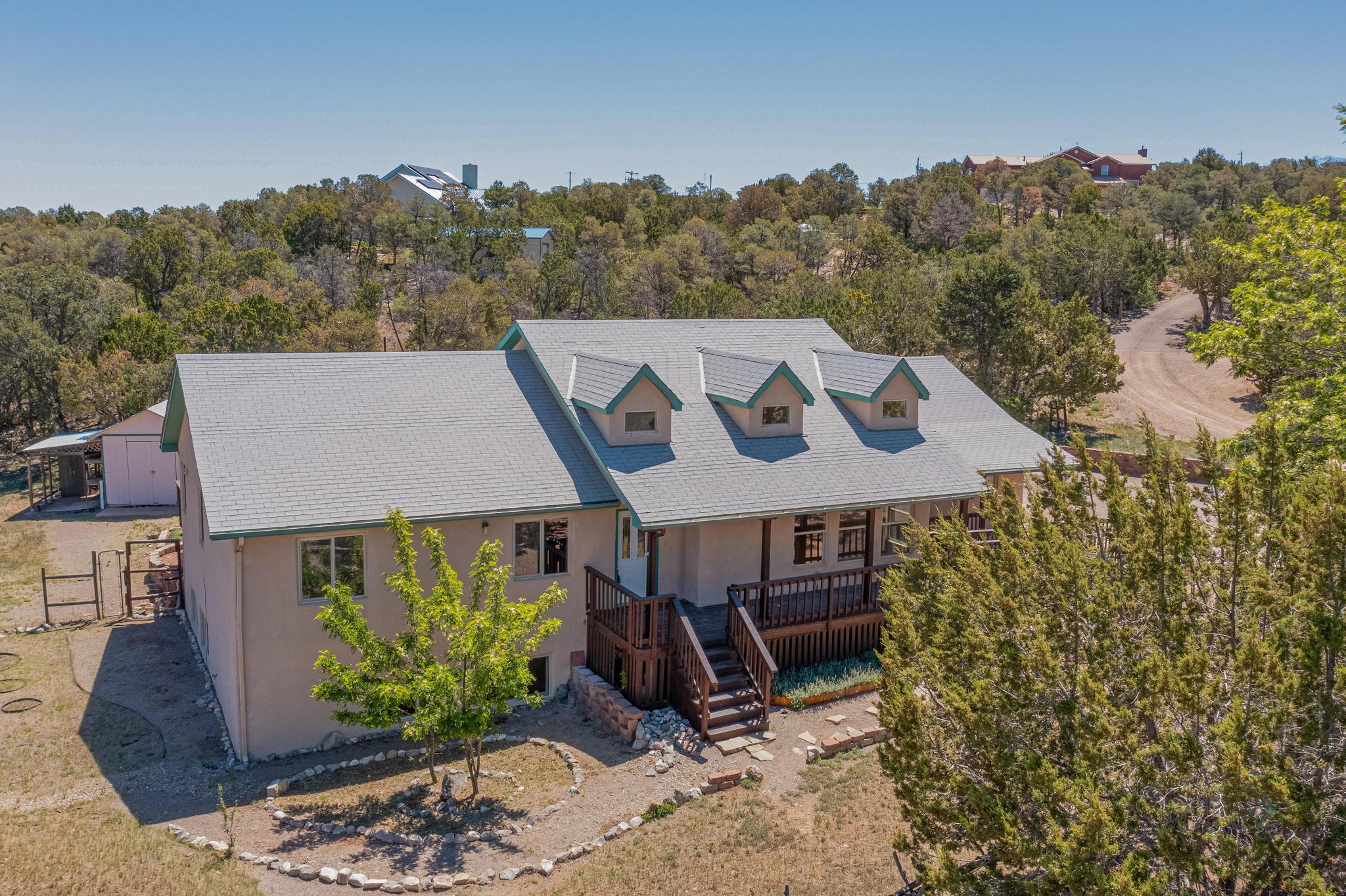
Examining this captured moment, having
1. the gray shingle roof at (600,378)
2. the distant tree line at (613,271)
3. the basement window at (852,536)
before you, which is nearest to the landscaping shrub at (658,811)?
the gray shingle roof at (600,378)

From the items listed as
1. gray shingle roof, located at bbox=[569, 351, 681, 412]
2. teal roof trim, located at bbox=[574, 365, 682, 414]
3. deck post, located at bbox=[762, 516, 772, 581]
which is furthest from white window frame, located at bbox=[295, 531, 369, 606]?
deck post, located at bbox=[762, 516, 772, 581]

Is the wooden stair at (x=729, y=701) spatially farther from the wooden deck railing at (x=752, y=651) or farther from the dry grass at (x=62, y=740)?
the dry grass at (x=62, y=740)

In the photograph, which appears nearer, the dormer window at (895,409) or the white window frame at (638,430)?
the white window frame at (638,430)

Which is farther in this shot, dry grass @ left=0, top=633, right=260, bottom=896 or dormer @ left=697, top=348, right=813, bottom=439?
dormer @ left=697, top=348, right=813, bottom=439

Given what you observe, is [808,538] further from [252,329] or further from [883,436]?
[252,329]

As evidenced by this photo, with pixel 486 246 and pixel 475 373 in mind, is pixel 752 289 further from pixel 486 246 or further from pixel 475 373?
pixel 475 373

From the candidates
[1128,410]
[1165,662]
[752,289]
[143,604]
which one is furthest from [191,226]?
[1165,662]

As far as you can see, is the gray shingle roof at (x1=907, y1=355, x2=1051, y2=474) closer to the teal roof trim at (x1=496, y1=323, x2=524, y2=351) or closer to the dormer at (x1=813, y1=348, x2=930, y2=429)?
the dormer at (x1=813, y1=348, x2=930, y2=429)
